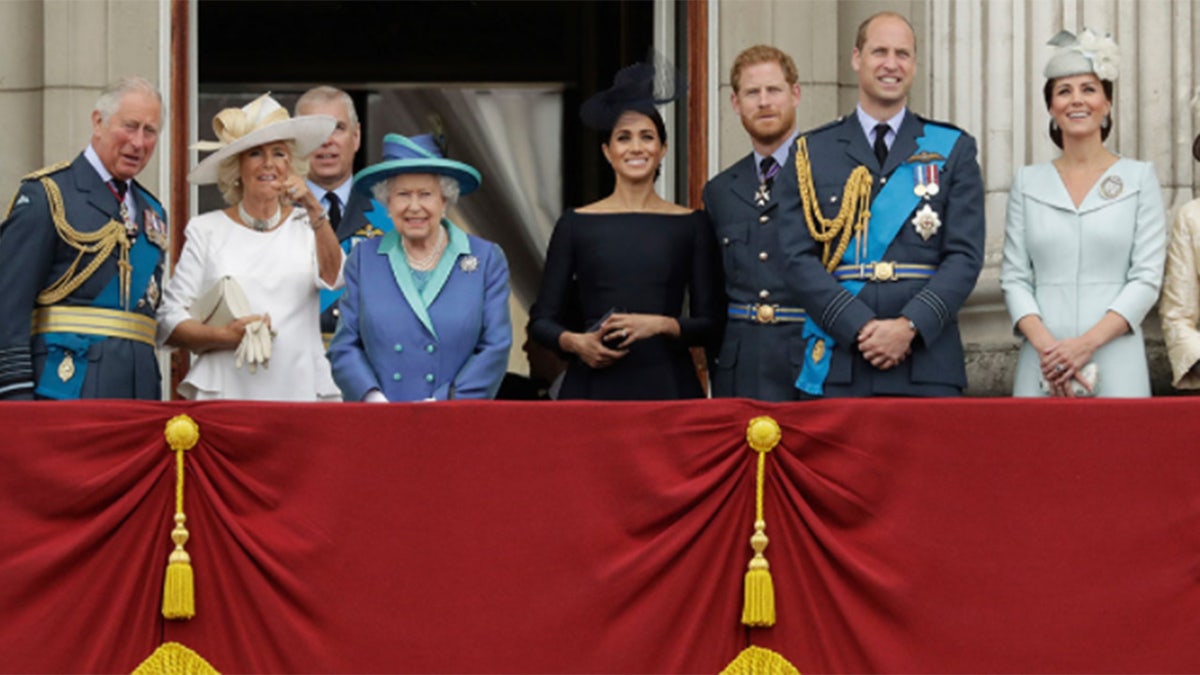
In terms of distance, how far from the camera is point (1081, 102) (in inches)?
278

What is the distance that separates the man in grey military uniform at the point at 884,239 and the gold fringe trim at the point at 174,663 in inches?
76.6

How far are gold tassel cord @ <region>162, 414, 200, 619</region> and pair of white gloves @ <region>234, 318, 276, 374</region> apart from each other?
37.1 inches

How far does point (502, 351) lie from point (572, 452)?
31.5 inches

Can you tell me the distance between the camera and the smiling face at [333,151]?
317 inches

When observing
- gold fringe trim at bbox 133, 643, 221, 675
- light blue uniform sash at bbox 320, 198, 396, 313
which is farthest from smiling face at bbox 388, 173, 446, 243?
gold fringe trim at bbox 133, 643, 221, 675

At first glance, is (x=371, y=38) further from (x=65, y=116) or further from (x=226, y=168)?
(x=226, y=168)

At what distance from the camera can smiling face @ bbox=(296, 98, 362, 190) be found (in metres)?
8.05

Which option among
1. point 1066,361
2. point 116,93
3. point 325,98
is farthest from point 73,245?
point 1066,361

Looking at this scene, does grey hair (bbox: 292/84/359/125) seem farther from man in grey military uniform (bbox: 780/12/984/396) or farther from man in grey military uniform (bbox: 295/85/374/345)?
man in grey military uniform (bbox: 780/12/984/396)

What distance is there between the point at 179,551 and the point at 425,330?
3.72 feet

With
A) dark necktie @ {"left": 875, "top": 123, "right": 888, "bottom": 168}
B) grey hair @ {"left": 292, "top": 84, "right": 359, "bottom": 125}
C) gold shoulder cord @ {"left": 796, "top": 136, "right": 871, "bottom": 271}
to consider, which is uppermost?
grey hair @ {"left": 292, "top": 84, "right": 359, "bottom": 125}

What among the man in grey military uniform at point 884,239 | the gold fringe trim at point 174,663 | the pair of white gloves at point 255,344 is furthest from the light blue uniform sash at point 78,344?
the man in grey military uniform at point 884,239

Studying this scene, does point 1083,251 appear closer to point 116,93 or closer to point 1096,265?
point 1096,265

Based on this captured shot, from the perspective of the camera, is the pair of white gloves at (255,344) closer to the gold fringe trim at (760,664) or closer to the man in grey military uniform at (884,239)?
the man in grey military uniform at (884,239)
